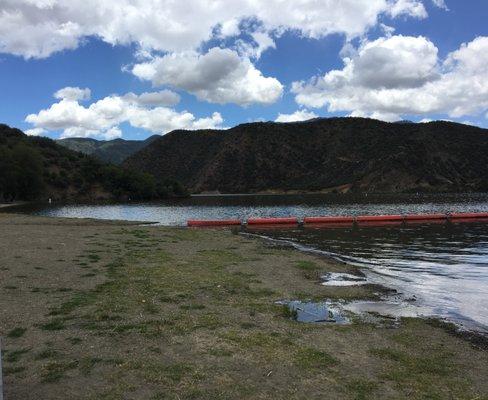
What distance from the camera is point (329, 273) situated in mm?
19859

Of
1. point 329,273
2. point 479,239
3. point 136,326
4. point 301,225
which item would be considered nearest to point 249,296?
point 136,326

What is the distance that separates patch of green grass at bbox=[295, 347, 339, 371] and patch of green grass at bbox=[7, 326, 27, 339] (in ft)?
17.8

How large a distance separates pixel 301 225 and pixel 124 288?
114 feet

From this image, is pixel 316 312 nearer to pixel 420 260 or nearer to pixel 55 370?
pixel 55 370

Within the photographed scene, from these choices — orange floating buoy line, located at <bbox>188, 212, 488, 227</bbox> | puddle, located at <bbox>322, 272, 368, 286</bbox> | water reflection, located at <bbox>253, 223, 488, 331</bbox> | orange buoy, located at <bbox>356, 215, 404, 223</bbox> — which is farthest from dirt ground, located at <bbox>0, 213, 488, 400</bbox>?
orange buoy, located at <bbox>356, 215, 404, 223</bbox>

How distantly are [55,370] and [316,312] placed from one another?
24.1ft

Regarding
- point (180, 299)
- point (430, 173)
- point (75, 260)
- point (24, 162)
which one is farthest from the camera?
point (430, 173)

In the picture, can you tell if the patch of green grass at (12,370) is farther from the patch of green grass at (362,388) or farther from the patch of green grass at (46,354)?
the patch of green grass at (362,388)

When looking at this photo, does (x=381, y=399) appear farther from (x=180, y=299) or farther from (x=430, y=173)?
(x=430, y=173)

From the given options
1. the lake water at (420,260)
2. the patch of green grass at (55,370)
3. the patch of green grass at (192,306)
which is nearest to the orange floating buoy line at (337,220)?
the lake water at (420,260)

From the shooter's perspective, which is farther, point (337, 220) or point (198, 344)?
point (337, 220)

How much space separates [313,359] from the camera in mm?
8625

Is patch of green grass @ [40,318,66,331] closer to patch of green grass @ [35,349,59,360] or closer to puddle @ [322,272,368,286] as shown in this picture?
patch of green grass @ [35,349,59,360]

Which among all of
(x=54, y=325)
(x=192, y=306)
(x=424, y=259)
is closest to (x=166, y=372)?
(x=54, y=325)
